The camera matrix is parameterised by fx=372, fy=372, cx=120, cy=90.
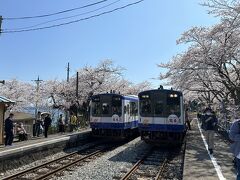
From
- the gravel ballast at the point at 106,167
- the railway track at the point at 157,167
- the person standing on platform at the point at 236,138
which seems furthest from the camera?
the railway track at the point at 157,167

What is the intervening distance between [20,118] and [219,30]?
806 inches

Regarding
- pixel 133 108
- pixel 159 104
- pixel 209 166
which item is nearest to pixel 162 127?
pixel 159 104

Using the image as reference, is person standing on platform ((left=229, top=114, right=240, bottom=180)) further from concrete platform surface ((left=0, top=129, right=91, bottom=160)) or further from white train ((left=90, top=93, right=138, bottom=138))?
white train ((left=90, top=93, right=138, bottom=138))

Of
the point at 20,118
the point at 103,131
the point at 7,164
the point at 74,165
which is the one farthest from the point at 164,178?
the point at 20,118

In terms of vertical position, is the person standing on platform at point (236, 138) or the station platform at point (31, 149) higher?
the person standing on platform at point (236, 138)

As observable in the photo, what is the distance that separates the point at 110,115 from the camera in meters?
21.0

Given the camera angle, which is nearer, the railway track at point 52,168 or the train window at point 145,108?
the railway track at point 52,168

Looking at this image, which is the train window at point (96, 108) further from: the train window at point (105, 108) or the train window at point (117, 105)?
the train window at point (117, 105)

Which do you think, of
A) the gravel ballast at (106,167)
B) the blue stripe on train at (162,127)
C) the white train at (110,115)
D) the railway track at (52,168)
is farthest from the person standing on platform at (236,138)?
the white train at (110,115)

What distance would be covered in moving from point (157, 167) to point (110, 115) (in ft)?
26.0

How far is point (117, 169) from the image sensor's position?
41.3 ft

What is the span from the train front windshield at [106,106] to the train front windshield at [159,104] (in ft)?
8.88

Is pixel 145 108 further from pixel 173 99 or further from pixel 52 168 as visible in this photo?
pixel 52 168

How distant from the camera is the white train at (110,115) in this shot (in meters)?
20.8
